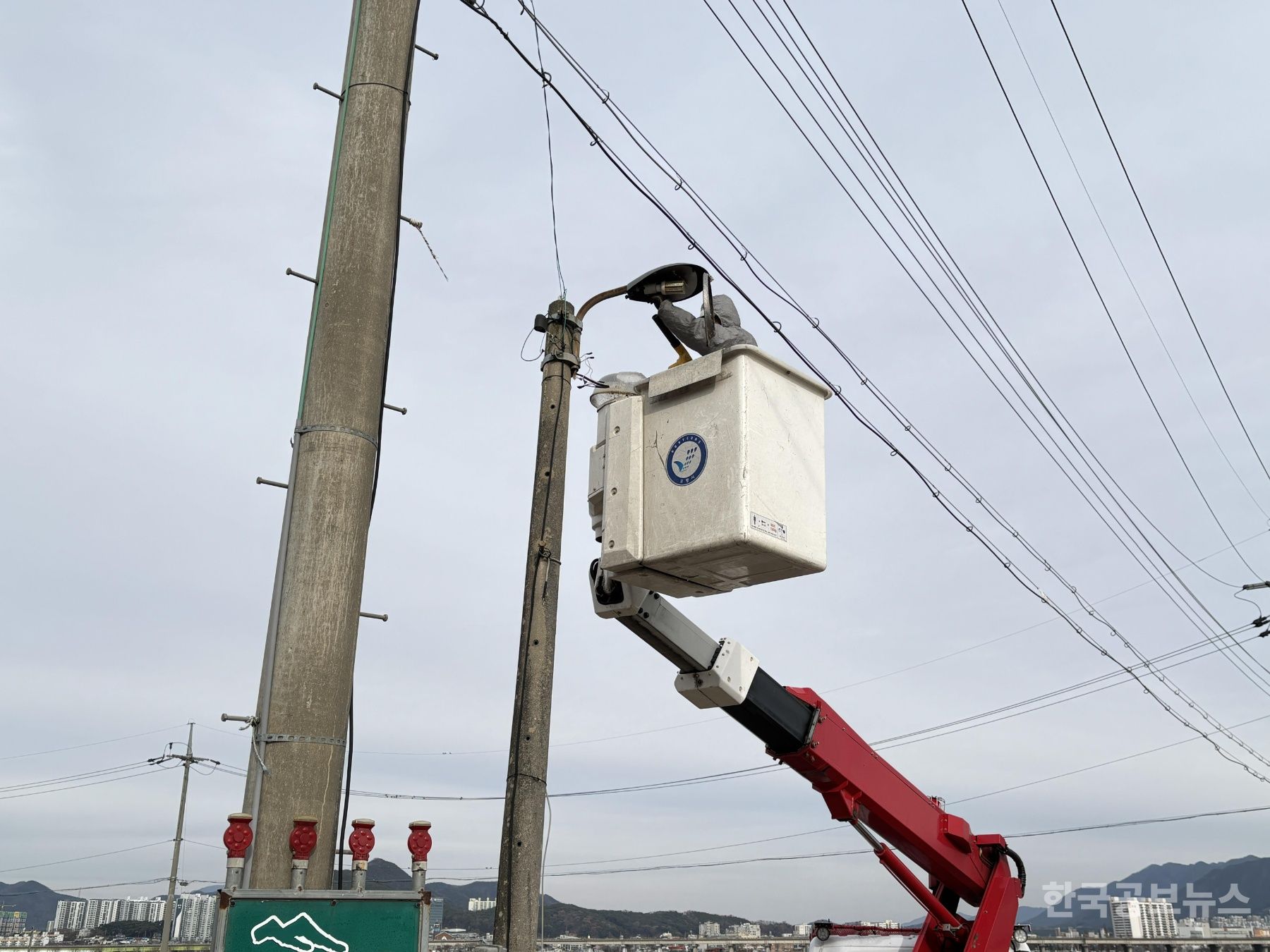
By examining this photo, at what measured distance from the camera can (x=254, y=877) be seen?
380cm

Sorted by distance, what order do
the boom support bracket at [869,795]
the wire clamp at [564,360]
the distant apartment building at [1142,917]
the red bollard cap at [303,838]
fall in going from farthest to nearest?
the distant apartment building at [1142,917]
the wire clamp at [564,360]
the boom support bracket at [869,795]
the red bollard cap at [303,838]

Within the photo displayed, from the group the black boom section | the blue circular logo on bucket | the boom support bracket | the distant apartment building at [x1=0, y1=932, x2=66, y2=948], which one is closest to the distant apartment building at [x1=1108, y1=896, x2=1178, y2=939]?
the boom support bracket

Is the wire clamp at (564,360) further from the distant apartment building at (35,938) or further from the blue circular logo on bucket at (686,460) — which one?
the distant apartment building at (35,938)

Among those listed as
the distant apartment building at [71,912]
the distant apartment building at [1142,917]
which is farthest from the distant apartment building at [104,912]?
the distant apartment building at [1142,917]

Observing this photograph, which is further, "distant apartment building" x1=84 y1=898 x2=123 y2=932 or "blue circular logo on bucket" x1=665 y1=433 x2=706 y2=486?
"distant apartment building" x1=84 y1=898 x2=123 y2=932

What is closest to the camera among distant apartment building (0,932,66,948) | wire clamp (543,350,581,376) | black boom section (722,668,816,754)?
black boom section (722,668,816,754)

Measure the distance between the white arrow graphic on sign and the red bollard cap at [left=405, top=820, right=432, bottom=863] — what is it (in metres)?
0.44

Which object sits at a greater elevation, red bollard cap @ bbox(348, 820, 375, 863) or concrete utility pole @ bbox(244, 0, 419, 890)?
concrete utility pole @ bbox(244, 0, 419, 890)

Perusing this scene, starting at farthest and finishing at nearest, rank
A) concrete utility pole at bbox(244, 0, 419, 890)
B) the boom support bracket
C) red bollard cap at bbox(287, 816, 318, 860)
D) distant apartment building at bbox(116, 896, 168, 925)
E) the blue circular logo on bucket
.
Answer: distant apartment building at bbox(116, 896, 168, 925) → the boom support bracket → the blue circular logo on bucket → concrete utility pole at bbox(244, 0, 419, 890) → red bollard cap at bbox(287, 816, 318, 860)

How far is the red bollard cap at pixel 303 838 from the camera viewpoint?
3574 millimetres

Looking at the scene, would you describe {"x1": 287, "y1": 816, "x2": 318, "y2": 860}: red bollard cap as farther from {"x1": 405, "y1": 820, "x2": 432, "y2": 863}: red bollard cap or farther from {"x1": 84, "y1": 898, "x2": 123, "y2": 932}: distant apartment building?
{"x1": 84, "y1": 898, "x2": 123, "y2": 932}: distant apartment building

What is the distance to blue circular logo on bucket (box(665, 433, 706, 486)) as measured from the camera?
428 centimetres

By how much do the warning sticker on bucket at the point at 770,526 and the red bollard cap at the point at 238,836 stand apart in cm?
206

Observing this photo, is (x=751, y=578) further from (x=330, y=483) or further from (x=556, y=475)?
(x=556, y=475)
